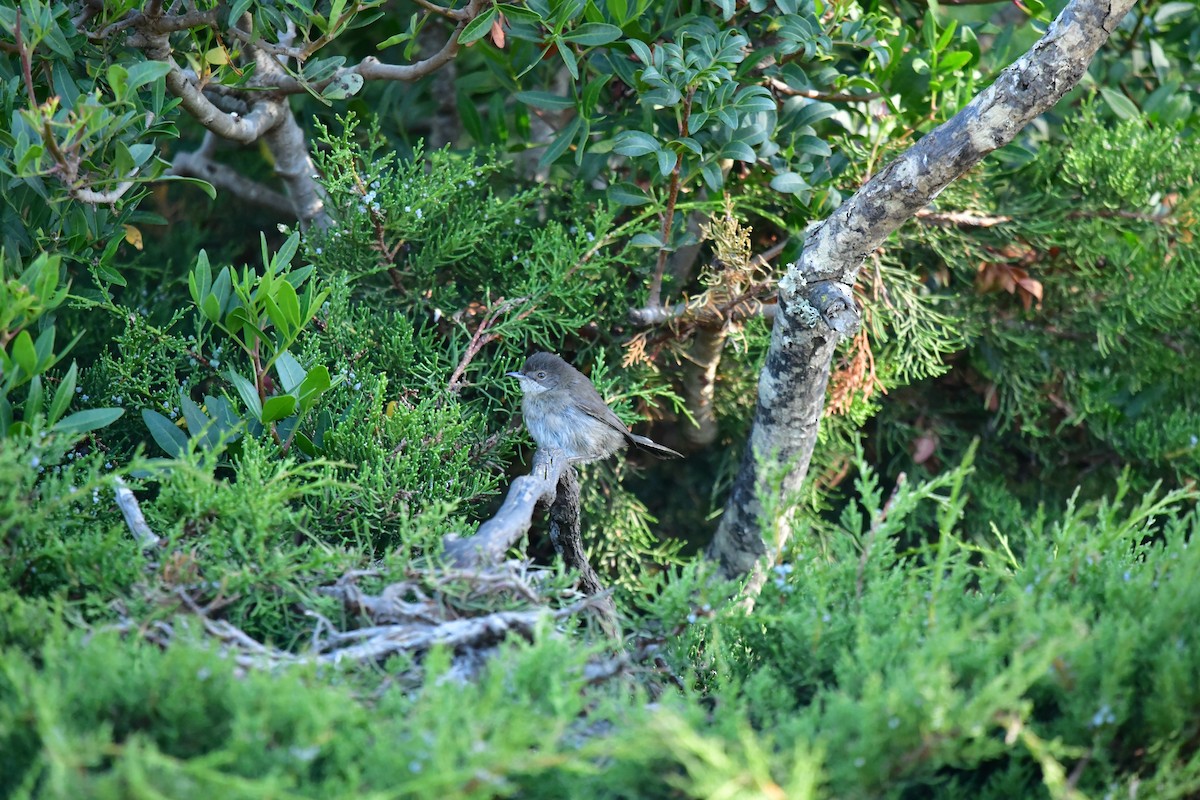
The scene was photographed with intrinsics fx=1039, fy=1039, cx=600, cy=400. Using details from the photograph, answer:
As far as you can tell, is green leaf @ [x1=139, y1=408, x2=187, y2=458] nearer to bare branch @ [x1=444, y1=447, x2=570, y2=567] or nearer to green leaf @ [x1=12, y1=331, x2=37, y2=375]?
green leaf @ [x1=12, y1=331, x2=37, y2=375]

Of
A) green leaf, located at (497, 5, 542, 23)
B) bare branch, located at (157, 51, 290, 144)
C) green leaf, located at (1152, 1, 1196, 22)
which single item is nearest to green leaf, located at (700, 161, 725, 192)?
green leaf, located at (497, 5, 542, 23)

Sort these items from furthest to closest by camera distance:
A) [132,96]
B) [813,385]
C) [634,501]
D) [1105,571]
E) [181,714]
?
1. [634,501]
2. [813,385]
3. [132,96]
4. [1105,571]
5. [181,714]

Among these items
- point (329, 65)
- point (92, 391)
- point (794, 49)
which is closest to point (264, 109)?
point (329, 65)

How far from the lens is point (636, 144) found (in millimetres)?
3125

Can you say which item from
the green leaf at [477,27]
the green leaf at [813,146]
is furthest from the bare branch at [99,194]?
the green leaf at [813,146]

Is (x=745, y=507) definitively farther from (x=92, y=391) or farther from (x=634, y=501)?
(x=92, y=391)

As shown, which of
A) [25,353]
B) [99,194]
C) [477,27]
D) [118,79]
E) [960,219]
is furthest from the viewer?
[960,219]

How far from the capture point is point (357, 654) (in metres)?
2.00

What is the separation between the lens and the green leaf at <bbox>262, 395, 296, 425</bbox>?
2490 mm

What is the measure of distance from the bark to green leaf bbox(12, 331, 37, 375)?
1.69m

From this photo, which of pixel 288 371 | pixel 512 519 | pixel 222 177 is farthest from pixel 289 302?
pixel 222 177

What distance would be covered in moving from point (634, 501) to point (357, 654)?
6.63ft

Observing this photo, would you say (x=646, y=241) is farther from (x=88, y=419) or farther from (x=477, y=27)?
(x=88, y=419)

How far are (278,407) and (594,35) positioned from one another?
1479 millimetres
